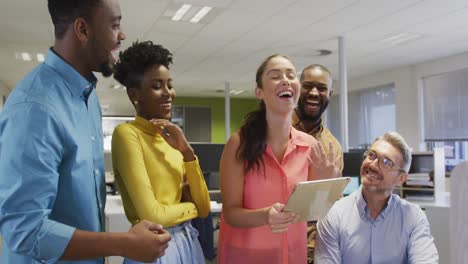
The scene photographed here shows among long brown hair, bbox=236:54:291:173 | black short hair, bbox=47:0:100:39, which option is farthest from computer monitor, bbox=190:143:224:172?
black short hair, bbox=47:0:100:39

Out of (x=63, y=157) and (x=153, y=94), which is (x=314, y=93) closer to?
(x=153, y=94)

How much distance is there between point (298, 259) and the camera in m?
1.46

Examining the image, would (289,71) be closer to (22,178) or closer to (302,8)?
(22,178)

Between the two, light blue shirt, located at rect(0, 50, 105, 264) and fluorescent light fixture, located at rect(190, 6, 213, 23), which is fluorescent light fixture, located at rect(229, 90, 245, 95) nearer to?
fluorescent light fixture, located at rect(190, 6, 213, 23)

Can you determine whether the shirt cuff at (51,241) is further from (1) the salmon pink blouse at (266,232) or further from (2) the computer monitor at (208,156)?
(2) the computer monitor at (208,156)

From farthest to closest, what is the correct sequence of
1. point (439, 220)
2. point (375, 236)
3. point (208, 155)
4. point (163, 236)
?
1. point (208, 155)
2. point (439, 220)
3. point (375, 236)
4. point (163, 236)

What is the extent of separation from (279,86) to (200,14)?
3.54m

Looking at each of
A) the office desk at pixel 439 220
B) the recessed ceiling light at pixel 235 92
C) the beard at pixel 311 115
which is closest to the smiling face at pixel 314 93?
the beard at pixel 311 115

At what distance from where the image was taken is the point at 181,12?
185 inches

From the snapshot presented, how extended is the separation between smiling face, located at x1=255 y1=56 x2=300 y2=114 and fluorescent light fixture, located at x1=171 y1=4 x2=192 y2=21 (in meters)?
3.22

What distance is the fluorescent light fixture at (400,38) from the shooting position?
5723mm

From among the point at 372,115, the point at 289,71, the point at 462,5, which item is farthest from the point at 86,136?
the point at 372,115

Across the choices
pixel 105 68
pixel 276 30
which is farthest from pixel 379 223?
pixel 276 30

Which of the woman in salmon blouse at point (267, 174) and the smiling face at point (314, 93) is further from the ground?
the smiling face at point (314, 93)
